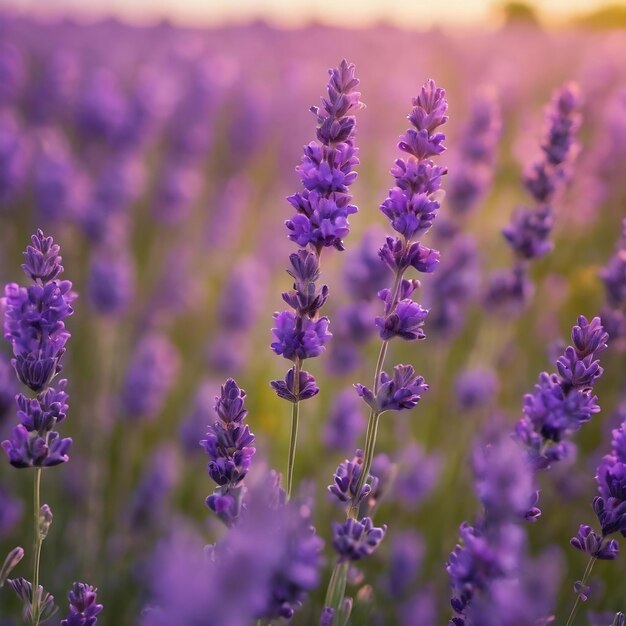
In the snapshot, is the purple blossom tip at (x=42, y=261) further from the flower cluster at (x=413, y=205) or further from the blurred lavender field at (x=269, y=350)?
the flower cluster at (x=413, y=205)

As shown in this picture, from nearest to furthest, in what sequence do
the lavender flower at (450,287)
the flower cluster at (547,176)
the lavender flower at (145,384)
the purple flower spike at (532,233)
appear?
1. the flower cluster at (547,176)
2. the purple flower spike at (532,233)
3. the lavender flower at (450,287)
4. the lavender flower at (145,384)

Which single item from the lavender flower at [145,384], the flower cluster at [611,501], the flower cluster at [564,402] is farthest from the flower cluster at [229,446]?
the lavender flower at [145,384]

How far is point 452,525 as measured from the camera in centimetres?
304

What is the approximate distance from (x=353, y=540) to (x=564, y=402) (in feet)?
1.46

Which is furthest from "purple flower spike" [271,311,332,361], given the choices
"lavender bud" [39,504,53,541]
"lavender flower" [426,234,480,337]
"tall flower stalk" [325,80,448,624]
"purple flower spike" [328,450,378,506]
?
"lavender flower" [426,234,480,337]

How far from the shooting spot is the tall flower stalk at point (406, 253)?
143 centimetres

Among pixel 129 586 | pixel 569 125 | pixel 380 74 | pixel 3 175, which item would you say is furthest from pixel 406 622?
pixel 380 74

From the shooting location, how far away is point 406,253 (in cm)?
148

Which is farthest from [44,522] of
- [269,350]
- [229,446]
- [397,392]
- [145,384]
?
[269,350]

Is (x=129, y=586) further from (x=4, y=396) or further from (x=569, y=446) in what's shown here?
(x=569, y=446)

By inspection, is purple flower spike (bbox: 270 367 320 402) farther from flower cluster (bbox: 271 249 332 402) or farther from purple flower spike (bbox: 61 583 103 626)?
purple flower spike (bbox: 61 583 103 626)

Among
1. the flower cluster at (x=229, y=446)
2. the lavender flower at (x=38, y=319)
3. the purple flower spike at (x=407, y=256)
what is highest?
the purple flower spike at (x=407, y=256)

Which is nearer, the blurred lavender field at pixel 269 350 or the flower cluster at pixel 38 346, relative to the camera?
the flower cluster at pixel 38 346

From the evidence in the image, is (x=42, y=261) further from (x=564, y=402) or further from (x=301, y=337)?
(x=564, y=402)
